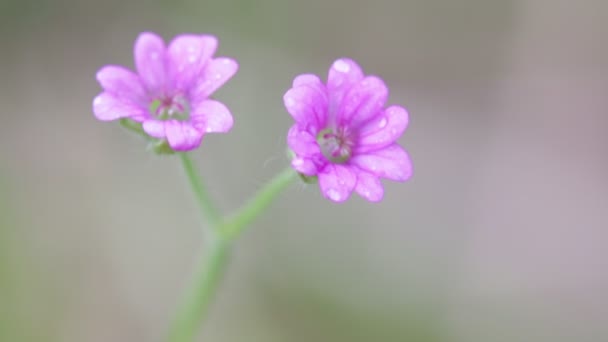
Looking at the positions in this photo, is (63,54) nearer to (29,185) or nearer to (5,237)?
(29,185)

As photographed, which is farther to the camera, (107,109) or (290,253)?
(290,253)

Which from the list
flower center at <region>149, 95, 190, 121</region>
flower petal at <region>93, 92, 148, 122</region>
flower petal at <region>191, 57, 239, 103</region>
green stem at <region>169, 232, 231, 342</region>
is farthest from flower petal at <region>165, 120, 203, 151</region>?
green stem at <region>169, 232, 231, 342</region>

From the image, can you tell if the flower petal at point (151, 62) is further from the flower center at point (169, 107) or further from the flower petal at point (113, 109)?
the flower petal at point (113, 109)

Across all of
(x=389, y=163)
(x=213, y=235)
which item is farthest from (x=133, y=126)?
(x=389, y=163)

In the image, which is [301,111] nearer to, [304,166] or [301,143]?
[301,143]

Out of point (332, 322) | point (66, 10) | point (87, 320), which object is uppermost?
point (66, 10)

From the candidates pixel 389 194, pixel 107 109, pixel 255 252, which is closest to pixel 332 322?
pixel 255 252
